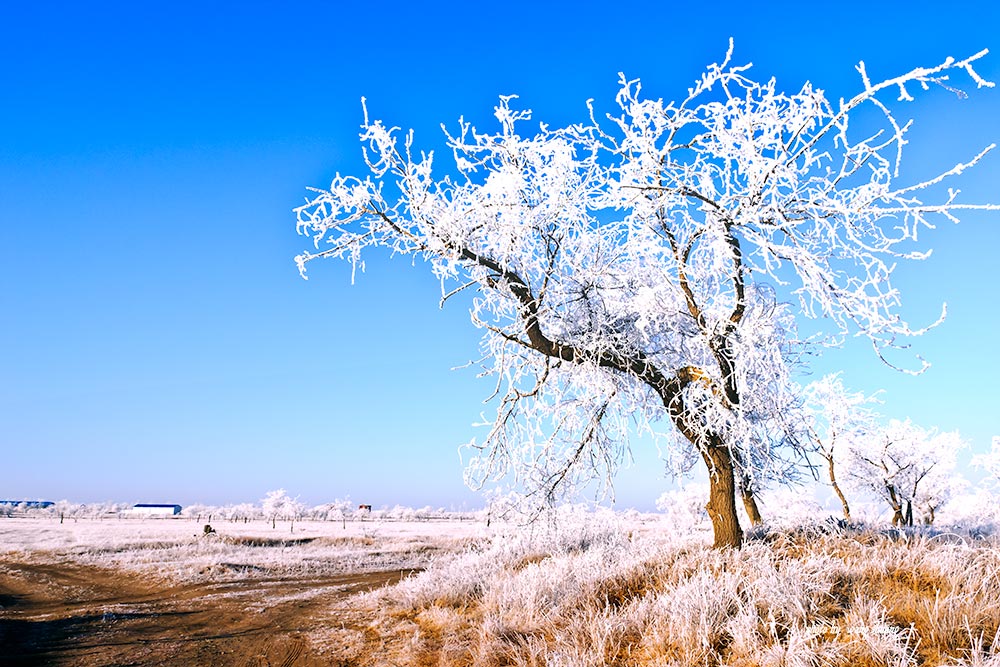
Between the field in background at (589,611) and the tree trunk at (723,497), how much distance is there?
53 cm

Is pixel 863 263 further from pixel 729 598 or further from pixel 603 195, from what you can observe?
pixel 729 598

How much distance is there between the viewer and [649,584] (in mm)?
7770

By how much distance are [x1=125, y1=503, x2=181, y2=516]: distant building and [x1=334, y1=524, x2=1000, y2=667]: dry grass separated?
108m

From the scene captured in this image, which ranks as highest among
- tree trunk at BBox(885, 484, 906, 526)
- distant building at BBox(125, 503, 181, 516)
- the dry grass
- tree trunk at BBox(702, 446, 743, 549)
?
tree trunk at BBox(702, 446, 743, 549)

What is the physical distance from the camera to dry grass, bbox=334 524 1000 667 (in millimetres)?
5184

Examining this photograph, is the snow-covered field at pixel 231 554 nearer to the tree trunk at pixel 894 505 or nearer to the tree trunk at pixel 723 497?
the tree trunk at pixel 723 497

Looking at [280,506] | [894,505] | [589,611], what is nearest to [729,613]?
[589,611]

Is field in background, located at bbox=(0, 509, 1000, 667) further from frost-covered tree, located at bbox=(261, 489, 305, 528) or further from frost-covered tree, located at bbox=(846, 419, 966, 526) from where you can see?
frost-covered tree, located at bbox=(261, 489, 305, 528)

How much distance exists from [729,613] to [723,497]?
370 centimetres

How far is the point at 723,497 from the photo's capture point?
9703 mm

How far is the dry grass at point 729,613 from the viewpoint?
518 cm

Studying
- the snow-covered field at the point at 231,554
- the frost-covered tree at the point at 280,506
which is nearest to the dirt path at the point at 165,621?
the snow-covered field at the point at 231,554

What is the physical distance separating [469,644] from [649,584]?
7.87ft

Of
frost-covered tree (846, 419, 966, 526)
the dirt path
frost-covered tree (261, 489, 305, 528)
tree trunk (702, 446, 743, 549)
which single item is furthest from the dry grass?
frost-covered tree (261, 489, 305, 528)
